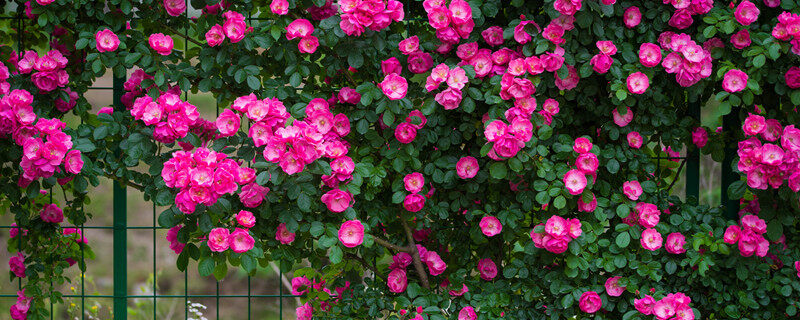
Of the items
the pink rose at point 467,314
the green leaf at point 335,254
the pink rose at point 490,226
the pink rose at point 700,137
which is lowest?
the pink rose at point 467,314

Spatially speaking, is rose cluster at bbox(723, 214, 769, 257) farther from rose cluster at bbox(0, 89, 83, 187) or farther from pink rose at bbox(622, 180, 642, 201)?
rose cluster at bbox(0, 89, 83, 187)

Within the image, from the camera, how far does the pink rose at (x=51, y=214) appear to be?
2654 mm

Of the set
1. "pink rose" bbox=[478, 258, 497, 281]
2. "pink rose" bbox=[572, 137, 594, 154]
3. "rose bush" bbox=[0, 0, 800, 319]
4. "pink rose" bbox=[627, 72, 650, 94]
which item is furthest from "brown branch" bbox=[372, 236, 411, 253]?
"pink rose" bbox=[627, 72, 650, 94]

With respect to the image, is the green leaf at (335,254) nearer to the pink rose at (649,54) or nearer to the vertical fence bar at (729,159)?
the pink rose at (649,54)

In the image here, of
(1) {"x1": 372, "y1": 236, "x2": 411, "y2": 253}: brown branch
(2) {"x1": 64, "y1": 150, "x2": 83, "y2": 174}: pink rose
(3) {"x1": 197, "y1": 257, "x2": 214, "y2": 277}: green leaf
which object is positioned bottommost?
(1) {"x1": 372, "y1": 236, "x2": 411, "y2": 253}: brown branch

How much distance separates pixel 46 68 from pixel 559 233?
5.22 feet

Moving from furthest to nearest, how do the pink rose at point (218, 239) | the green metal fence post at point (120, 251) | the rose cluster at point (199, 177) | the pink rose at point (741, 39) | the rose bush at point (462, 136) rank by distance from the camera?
the green metal fence post at point (120, 251), the pink rose at point (741, 39), the rose bush at point (462, 136), the pink rose at point (218, 239), the rose cluster at point (199, 177)

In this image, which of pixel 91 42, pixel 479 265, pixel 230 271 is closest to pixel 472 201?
pixel 479 265

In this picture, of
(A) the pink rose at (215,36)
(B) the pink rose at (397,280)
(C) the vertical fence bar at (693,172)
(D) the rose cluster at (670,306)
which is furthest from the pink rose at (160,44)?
(C) the vertical fence bar at (693,172)

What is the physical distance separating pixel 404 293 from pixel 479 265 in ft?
0.84

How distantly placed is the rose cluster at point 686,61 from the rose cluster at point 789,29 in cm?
19

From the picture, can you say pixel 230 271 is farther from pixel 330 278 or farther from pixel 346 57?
pixel 346 57

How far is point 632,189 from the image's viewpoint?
2342 millimetres

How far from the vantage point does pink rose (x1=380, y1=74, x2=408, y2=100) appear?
7.10 ft
